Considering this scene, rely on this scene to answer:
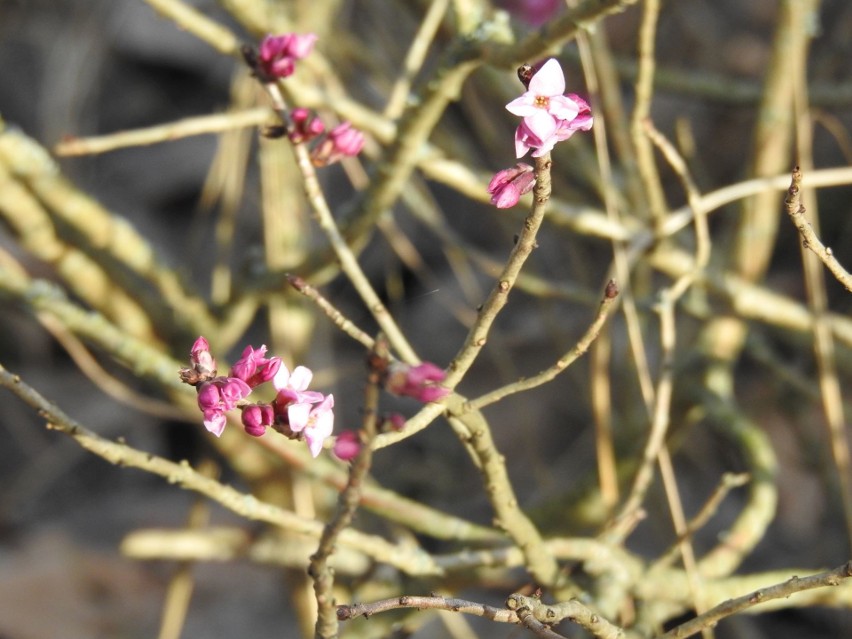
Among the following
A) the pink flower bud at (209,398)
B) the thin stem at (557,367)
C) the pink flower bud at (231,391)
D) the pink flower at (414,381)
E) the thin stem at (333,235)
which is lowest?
the pink flower at (414,381)

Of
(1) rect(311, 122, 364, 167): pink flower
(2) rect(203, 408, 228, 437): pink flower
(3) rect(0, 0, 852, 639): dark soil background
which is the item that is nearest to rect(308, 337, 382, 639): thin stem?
(2) rect(203, 408, 228, 437): pink flower

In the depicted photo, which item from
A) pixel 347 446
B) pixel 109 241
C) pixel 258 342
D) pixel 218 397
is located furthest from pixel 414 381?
pixel 258 342

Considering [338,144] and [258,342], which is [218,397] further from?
[258,342]

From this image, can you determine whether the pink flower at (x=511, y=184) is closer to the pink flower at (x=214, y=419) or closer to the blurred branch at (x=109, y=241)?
the pink flower at (x=214, y=419)

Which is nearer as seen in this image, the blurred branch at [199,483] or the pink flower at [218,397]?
the pink flower at [218,397]

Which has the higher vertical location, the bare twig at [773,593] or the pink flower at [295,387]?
the pink flower at [295,387]

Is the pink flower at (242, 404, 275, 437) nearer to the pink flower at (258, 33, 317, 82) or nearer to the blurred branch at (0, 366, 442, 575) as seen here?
the blurred branch at (0, 366, 442, 575)

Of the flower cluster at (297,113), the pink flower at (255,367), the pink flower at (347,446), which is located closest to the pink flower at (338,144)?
the flower cluster at (297,113)
